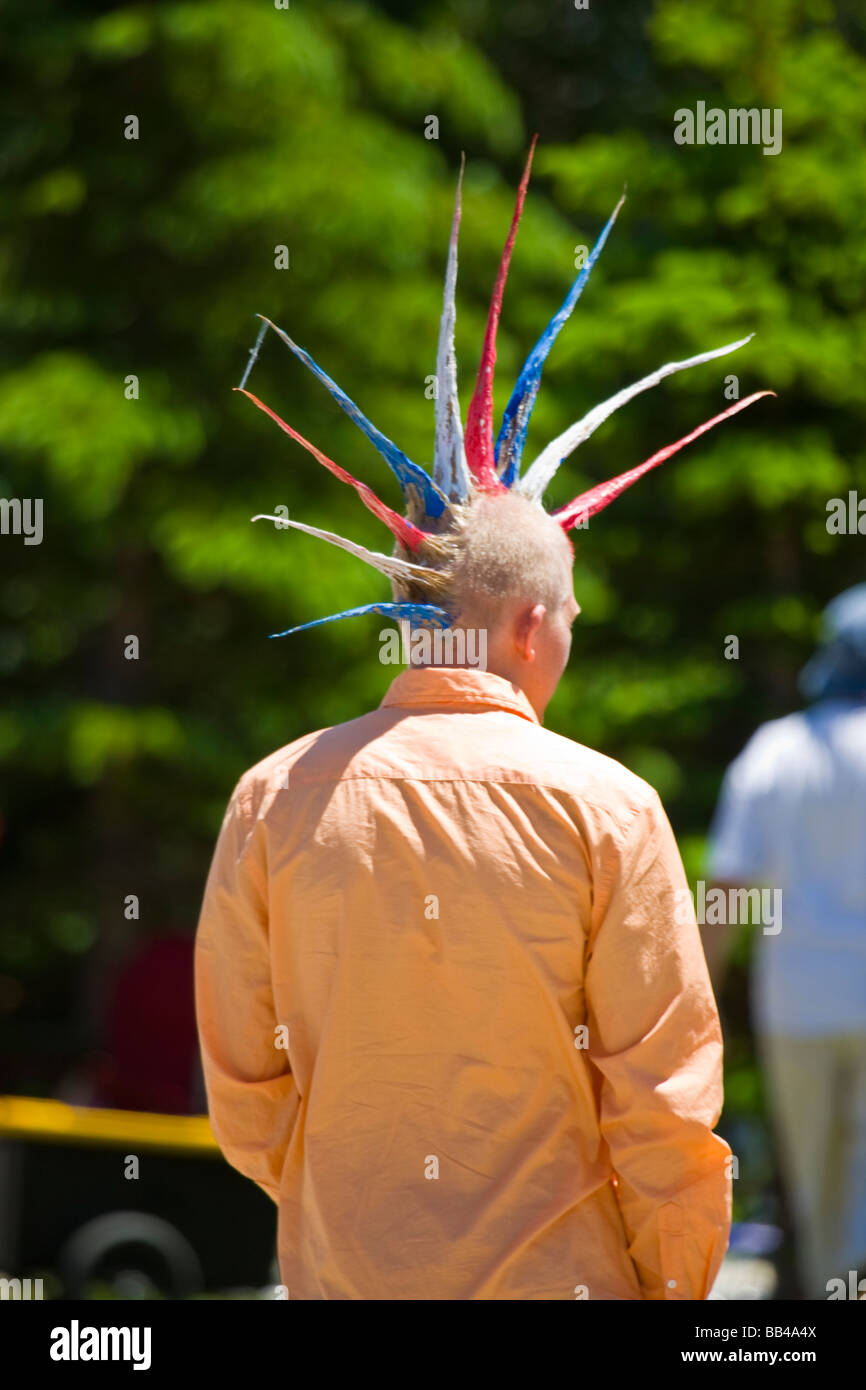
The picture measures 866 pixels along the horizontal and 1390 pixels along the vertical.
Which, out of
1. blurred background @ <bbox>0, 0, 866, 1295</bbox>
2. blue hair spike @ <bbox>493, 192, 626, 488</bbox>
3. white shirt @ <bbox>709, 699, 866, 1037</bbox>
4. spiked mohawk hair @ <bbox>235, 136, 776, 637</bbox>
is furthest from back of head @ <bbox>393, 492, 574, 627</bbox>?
blurred background @ <bbox>0, 0, 866, 1295</bbox>

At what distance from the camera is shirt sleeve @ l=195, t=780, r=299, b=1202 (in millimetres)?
2248

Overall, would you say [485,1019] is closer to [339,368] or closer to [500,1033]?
[500,1033]

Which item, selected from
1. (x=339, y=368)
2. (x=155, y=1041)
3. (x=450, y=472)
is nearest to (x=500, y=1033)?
(x=450, y=472)

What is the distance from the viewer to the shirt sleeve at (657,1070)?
2.03m

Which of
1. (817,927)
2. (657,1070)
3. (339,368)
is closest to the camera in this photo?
(657,1070)

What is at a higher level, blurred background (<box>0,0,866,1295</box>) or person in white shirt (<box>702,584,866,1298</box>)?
blurred background (<box>0,0,866,1295</box>)

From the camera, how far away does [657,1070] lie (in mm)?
2039

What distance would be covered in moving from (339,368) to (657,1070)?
624 centimetres

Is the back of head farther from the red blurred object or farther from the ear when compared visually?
the red blurred object

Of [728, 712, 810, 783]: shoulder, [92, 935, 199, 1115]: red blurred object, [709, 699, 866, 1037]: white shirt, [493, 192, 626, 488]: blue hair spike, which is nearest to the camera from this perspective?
[493, 192, 626, 488]: blue hair spike

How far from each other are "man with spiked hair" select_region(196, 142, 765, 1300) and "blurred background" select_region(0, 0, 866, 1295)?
176 inches

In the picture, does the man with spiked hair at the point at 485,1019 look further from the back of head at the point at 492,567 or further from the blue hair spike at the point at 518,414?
the blue hair spike at the point at 518,414

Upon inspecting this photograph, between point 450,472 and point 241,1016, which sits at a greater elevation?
point 450,472

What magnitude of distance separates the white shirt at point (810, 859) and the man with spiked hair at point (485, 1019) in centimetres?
235
